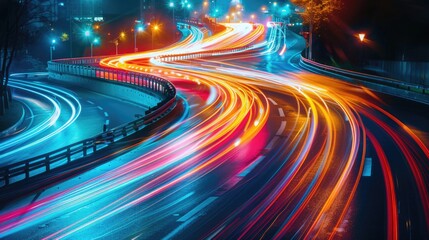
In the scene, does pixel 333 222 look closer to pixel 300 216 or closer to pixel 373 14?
pixel 300 216

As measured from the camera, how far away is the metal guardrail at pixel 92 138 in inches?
684

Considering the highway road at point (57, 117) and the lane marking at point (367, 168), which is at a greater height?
the lane marking at point (367, 168)

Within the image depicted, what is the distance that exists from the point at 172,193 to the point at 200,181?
157 cm

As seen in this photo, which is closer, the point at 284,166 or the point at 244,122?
the point at 284,166

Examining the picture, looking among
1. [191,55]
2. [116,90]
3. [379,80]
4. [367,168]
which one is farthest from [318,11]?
[367,168]

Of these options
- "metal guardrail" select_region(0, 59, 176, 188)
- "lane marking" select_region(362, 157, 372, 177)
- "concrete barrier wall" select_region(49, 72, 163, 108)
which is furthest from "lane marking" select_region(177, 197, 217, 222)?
"concrete barrier wall" select_region(49, 72, 163, 108)

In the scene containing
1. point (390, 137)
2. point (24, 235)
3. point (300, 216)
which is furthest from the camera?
point (390, 137)

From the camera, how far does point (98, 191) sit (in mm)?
15648

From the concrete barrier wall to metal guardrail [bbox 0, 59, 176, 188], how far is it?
0.44 m

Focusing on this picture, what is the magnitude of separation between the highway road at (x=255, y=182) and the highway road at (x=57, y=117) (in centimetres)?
689

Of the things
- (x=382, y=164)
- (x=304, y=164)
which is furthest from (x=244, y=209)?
(x=382, y=164)

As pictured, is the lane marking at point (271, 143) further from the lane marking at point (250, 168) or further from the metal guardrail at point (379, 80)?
the metal guardrail at point (379, 80)

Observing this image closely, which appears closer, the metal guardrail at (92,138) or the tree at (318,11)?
the metal guardrail at (92,138)

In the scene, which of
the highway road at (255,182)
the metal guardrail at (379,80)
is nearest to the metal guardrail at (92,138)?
the highway road at (255,182)
